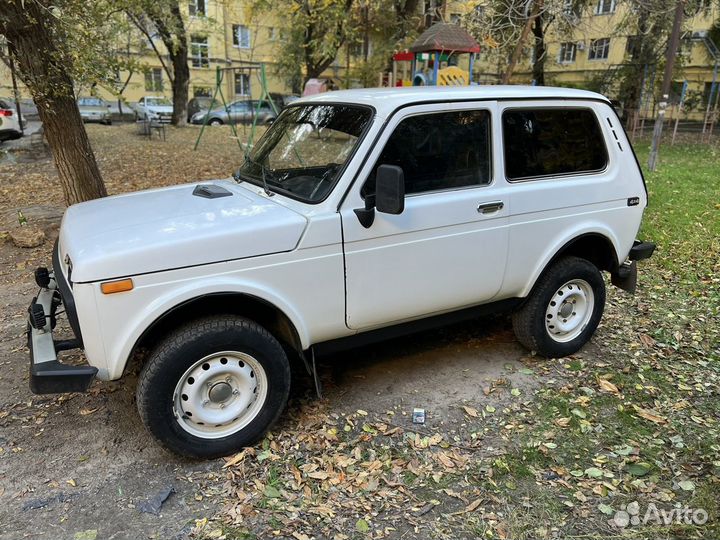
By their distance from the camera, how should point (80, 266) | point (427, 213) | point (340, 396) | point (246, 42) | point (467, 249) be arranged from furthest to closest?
point (246, 42) → point (340, 396) → point (467, 249) → point (427, 213) → point (80, 266)

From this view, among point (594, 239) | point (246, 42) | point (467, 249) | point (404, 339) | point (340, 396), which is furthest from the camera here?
point (246, 42)

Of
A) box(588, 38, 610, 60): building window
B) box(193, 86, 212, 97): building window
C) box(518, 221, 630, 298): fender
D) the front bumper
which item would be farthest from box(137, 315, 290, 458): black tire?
box(588, 38, 610, 60): building window

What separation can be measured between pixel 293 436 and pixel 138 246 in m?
1.54

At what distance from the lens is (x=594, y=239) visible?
14.2ft

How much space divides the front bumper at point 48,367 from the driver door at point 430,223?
151 centimetres

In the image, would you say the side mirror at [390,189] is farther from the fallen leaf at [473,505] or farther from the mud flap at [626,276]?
the mud flap at [626,276]

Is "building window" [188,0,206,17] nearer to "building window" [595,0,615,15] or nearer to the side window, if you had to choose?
"building window" [595,0,615,15]

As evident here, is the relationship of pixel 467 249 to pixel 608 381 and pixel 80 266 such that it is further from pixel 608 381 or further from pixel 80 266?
pixel 80 266

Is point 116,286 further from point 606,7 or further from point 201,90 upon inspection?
point 606,7

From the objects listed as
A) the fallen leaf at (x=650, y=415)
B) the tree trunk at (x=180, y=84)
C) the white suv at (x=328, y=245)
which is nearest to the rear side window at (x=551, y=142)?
the white suv at (x=328, y=245)

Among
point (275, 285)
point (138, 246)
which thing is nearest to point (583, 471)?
point (275, 285)

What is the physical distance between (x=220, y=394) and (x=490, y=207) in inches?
81.9

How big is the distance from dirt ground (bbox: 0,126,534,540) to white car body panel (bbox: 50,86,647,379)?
0.66 meters

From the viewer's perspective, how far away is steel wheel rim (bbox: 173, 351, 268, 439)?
121 inches
